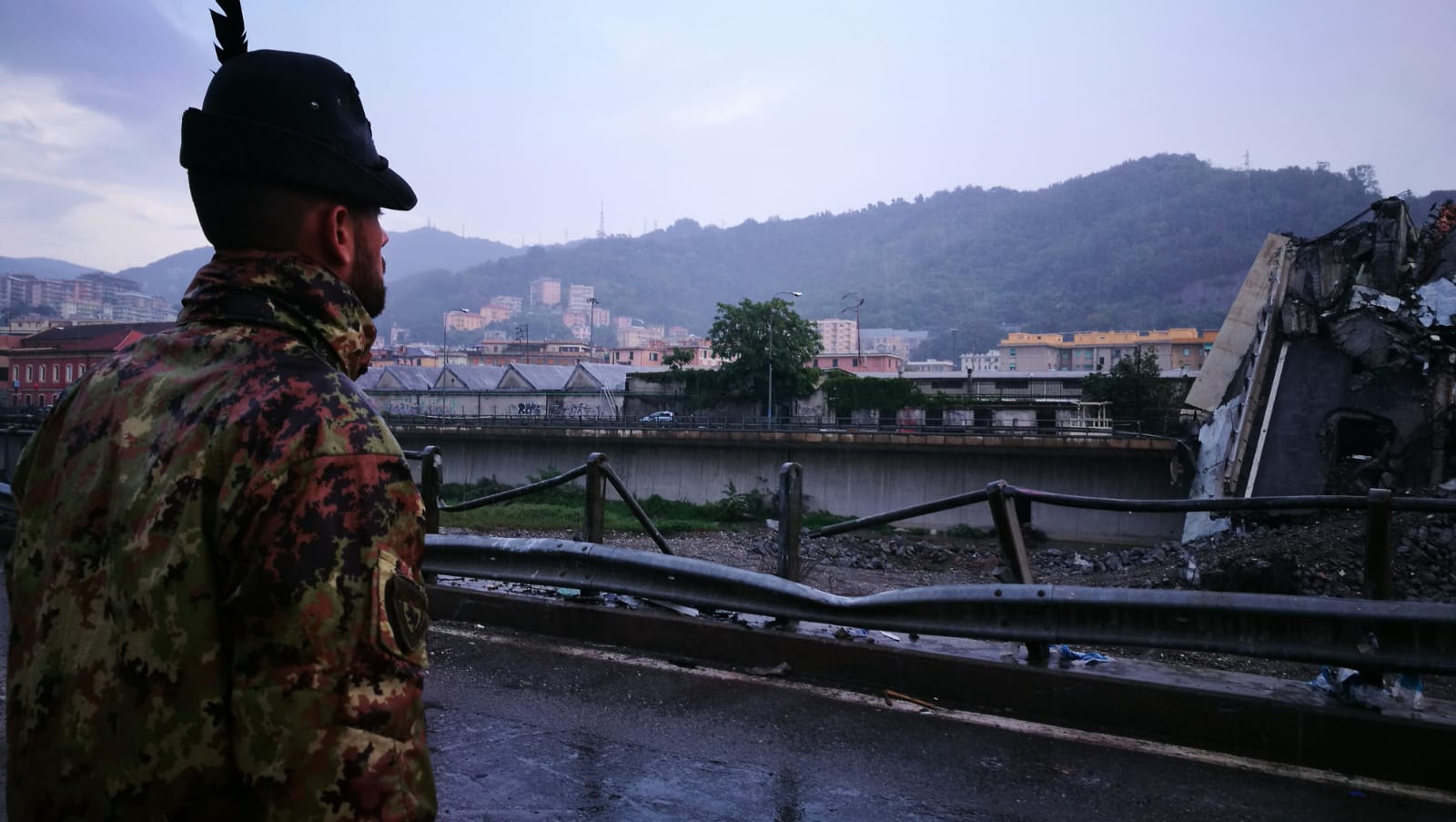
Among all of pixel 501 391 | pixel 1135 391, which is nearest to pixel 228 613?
pixel 1135 391

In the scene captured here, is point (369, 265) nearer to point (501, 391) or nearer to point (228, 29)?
point (228, 29)

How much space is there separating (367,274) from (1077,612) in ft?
14.0

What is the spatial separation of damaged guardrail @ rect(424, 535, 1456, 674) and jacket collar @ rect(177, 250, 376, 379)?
4153 millimetres

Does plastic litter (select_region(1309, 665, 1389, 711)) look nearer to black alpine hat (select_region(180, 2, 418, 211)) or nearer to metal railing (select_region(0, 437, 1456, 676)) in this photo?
metal railing (select_region(0, 437, 1456, 676))

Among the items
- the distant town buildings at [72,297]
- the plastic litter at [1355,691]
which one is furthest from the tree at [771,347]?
the distant town buildings at [72,297]

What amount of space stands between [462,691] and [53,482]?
13.4 ft

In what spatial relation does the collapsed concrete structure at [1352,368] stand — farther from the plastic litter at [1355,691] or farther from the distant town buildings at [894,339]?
the distant town buildings at [894,339]

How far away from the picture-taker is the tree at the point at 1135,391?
165 ft

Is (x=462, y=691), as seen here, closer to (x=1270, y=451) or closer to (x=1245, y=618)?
(x=1245, y=618)

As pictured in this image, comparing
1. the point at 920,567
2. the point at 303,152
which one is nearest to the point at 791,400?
the point at 920,567

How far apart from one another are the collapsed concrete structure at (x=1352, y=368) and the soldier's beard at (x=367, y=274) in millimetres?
26140

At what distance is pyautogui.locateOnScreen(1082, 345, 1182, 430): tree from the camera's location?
50.2 metres

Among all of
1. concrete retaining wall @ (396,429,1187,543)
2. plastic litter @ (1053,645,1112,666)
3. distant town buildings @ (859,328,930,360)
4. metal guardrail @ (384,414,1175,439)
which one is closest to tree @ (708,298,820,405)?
metal guardrail @ (384,414,1175,439)

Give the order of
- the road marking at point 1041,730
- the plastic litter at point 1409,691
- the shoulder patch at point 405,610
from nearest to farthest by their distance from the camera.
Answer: the shoulder patch at point 405,610 → the road marking at point 1041,730 → the plastic litter at point 1409,691
